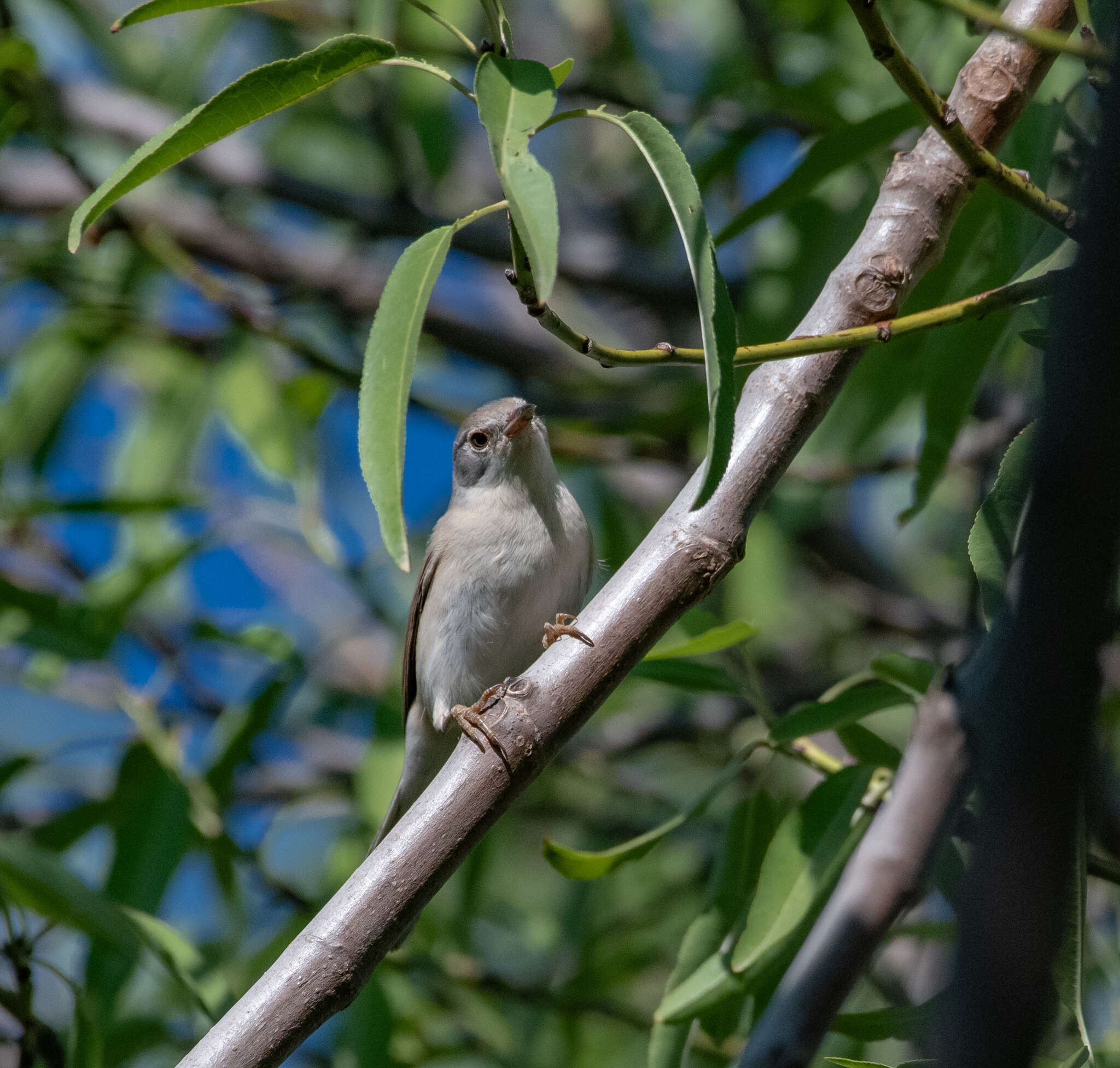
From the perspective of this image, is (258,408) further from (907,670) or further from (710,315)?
(710,315)

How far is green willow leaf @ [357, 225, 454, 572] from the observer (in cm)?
145

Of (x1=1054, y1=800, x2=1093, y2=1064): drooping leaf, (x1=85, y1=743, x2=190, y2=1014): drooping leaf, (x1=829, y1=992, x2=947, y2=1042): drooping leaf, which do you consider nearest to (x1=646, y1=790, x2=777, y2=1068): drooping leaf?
(x1=829, y1=992, x2=947, y2=1042): drooping leaf

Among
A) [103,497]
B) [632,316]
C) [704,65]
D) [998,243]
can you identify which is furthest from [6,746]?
[998,243]

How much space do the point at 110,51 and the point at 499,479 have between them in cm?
308

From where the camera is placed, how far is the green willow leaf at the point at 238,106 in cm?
154

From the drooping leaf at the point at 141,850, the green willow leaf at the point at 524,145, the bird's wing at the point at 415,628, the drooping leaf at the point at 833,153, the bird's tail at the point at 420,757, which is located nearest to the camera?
the green willow leaf at the point at 524,145

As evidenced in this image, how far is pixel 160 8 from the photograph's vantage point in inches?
64.2

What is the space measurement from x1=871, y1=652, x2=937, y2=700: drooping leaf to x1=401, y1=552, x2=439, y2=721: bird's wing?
1918 millimetres

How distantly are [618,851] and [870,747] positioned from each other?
1.92ft

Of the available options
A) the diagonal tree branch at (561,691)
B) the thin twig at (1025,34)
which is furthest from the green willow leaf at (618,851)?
the thin twig at (1025,34)

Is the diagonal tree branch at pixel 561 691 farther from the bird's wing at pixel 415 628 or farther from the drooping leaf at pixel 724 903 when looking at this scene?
the bird's wing at pixel 415 628

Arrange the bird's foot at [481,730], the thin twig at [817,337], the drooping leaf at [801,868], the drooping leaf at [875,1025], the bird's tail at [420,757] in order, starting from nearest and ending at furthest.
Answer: the thin twig at [817,337]
the bird's foot at [481,730]
the drooping leaf at [875,1025]
the drooping leaf at [801,868]
the bird's tail at [420,757]

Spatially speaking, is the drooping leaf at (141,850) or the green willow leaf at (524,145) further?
the drooping leaf at (141,850)

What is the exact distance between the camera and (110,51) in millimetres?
5508
